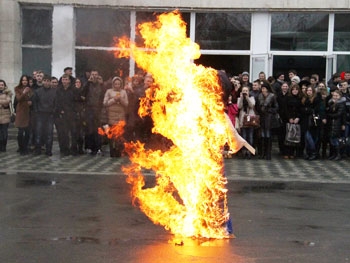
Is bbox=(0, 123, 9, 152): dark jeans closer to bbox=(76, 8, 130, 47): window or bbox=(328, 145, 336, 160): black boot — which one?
bbox=(76, 8, 130, 47): window

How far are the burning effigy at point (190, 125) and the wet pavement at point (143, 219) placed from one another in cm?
32

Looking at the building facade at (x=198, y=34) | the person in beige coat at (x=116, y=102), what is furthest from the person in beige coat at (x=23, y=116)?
the building facade at (x=198, y=34)

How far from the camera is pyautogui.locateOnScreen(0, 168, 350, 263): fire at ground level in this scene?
6.39 meters

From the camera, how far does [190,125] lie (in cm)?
689

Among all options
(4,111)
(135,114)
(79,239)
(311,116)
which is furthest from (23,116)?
(79,239)

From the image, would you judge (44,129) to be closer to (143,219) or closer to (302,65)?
(143,219)

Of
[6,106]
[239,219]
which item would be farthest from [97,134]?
[239,219]

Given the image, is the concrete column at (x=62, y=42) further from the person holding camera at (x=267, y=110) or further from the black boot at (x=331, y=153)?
the black boot at (x=331, y=153)

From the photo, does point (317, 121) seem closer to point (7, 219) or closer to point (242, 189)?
point (242, 189)

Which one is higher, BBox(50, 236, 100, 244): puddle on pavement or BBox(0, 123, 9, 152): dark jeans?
BBox(0, 123, 9, 152): dark jeans

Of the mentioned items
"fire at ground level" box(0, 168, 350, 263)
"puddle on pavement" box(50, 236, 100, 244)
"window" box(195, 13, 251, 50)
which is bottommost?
"puddle on pavement" box(50, 236, 100, 244)

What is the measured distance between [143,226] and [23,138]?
8.54m

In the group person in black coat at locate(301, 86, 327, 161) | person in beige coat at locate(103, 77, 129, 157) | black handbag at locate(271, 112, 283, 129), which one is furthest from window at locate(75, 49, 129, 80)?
person in black coat at locate(301, 86, 327, 161)

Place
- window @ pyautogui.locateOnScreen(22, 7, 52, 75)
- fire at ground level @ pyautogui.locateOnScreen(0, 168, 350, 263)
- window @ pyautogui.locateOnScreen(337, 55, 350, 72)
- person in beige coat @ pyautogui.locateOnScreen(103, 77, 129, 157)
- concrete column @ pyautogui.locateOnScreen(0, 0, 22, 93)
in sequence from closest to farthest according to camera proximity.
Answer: fire at ground level @ pyautogui.locateOnScreen(0, 168, 350, 263)
person in beige coat @ pyautogui.locateOnScreen(103, 77, 129, 157)
concrete column @ pyautogui.locateOnScreen(0, 0, 22, 93)
window @ pyautogui.locateOnScreen(337, 55, 350, 72)
window @ pyautogui.locateOnScreen(22, 7, 52, 75)
